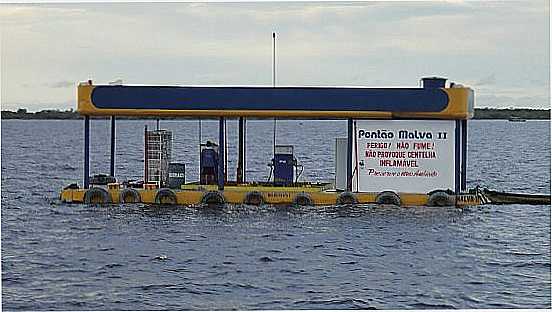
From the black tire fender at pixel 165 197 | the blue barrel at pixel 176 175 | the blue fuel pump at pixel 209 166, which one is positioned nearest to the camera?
the black tire fender at pixel 165 197

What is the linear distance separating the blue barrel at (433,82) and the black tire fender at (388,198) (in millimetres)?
2535

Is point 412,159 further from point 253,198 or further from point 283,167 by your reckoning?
point 253,198

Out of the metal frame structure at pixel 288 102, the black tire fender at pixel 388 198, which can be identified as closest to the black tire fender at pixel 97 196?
the metal frame structure at pixel 288 102

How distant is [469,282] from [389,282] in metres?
1.39

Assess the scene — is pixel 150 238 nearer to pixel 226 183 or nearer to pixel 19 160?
pixel 226 183

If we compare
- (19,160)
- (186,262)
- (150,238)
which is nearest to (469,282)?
(186,262)

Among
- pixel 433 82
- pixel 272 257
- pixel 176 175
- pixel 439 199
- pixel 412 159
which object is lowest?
pixel 272 257

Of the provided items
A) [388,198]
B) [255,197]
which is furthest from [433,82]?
[255,197]

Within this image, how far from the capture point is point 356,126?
28.0 meters

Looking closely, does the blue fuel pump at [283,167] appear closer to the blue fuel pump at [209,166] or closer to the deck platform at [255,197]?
the deck platform at [255,197]

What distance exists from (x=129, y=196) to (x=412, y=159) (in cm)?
638

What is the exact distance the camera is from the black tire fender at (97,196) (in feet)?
92.2

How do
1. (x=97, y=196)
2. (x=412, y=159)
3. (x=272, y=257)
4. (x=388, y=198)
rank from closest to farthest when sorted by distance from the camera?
(x=272, y=257) < (x=388, y=198) < (x=412, y=159) < (x=97, y=196)

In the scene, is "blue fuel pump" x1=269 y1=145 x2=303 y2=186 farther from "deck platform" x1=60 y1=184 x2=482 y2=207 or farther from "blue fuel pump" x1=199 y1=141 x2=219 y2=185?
Result: "blue fuel pump" x1=199 y1=141 x2=219 y2=185
